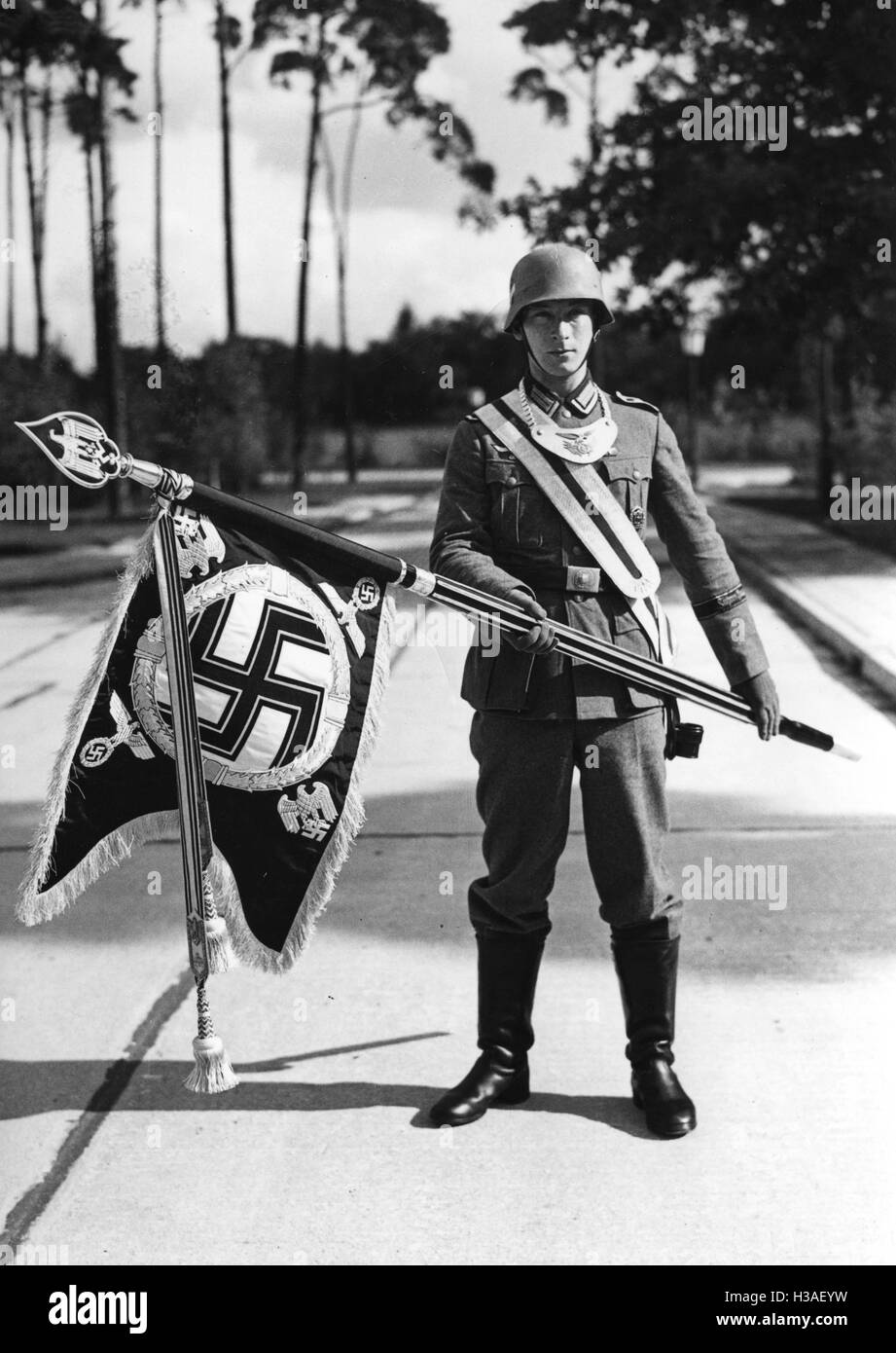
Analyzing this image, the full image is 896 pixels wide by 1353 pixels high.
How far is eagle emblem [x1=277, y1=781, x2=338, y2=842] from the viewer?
315cm

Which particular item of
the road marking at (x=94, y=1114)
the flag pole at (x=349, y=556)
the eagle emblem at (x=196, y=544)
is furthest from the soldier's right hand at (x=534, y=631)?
the road marking at (x=94, y=1114)

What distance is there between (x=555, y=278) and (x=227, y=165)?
1.38 meters

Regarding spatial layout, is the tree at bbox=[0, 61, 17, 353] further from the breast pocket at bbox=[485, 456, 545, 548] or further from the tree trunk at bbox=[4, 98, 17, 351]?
the breast pocket at bbox=[485, 456, 545, 548]

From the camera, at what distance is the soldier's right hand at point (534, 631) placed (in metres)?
3.02

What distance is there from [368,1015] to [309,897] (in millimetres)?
699

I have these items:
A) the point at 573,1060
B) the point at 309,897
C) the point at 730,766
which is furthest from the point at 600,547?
the point at 730,766

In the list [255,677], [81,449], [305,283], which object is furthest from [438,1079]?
[305,283]

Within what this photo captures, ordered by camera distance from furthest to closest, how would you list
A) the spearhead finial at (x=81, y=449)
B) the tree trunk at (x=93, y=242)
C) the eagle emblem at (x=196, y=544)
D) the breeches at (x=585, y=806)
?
the tree trunk at (x=93, y=242)
the breeches at (x=585, y=806)
the eagle emblem at (x=196, y=544)
the spearhead finial at (x=81, y=449)

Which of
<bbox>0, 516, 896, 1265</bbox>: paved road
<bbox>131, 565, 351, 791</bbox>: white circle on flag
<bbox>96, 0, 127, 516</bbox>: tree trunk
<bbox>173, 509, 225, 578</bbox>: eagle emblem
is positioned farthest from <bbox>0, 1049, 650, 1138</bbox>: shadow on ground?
<bbox>96, 0, 127, 516</bbox>: tree trunk

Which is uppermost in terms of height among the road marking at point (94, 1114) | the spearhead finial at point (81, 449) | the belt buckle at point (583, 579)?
the spearhead finial at point (81, 449)

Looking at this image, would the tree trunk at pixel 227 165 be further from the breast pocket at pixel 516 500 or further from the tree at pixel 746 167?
the breast pocket at pixel 516 500

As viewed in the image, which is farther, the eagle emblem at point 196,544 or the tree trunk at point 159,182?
the tree trunk at point 159,182

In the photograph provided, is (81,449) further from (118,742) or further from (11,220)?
(11,220)

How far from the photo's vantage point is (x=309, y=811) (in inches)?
125
